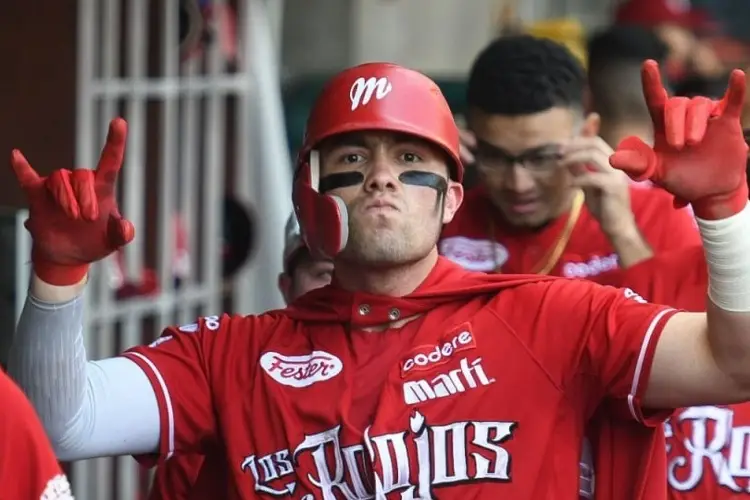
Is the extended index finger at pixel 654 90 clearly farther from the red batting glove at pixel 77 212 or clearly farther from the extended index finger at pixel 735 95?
the red batting glove at pixel 77 212

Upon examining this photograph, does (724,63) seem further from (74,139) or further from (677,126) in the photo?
(677,126)

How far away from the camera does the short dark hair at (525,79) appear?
4172 mm

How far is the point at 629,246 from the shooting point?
155 inches

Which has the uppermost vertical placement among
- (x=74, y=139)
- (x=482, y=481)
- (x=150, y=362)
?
(x=74, y=139)

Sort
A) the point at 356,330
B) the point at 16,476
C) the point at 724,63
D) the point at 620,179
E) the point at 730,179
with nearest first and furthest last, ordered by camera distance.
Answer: the point at 16,476 → the point at 730,179 → the point at 356,330 → the point at 620,179 → the point at 724,63

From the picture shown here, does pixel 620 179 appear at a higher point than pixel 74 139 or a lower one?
lower

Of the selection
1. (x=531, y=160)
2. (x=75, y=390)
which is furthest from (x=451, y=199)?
(x=75, y=390)

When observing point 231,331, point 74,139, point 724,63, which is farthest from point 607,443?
point 724,63

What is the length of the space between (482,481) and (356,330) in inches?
17.9

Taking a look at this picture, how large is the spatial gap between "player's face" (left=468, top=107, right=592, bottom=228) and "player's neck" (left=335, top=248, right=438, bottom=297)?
0.79m

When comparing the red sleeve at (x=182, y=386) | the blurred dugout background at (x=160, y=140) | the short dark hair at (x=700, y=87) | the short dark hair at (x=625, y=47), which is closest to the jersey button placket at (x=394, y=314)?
the red sleeve at (x=182, y=386)

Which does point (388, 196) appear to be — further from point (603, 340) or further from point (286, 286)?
point (286, 286)

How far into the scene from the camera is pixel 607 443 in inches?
127

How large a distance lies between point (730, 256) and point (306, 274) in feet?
4.69
